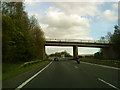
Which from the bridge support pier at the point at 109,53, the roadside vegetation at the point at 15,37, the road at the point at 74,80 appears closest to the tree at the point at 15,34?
the roadside vegetation at the point at 15,37

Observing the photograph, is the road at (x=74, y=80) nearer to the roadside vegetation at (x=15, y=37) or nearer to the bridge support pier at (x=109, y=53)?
the roadside vegetation at (x=15, y=37)

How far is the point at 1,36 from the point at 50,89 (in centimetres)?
1717

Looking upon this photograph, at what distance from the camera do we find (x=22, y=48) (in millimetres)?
42562

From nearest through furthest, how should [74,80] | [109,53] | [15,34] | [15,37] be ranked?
[74,80]
[15,34]
[15,37]
[109,53]

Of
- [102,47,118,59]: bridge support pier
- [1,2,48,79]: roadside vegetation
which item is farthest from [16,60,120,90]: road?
[102,47,118,59]: bridge support pier

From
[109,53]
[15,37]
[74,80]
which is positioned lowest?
[109,53]

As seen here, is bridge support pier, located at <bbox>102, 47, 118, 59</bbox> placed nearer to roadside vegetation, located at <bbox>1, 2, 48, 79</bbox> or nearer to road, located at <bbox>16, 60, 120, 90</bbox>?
roadside vegetation, located at <bbox>1, 2, 48, 79</bbox>

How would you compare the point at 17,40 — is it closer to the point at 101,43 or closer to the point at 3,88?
the point at 3,88

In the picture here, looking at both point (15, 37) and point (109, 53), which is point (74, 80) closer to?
point (15, 37)

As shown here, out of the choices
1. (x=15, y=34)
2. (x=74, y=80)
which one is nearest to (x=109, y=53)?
(x=15, y=34)

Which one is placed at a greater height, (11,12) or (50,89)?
(11,12)

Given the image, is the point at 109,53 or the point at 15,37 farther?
the point at 109,53

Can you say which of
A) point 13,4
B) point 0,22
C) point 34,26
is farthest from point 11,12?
point 34,26

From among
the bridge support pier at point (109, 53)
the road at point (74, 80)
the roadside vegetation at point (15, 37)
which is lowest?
the bridge support pier at point (109, 53)
